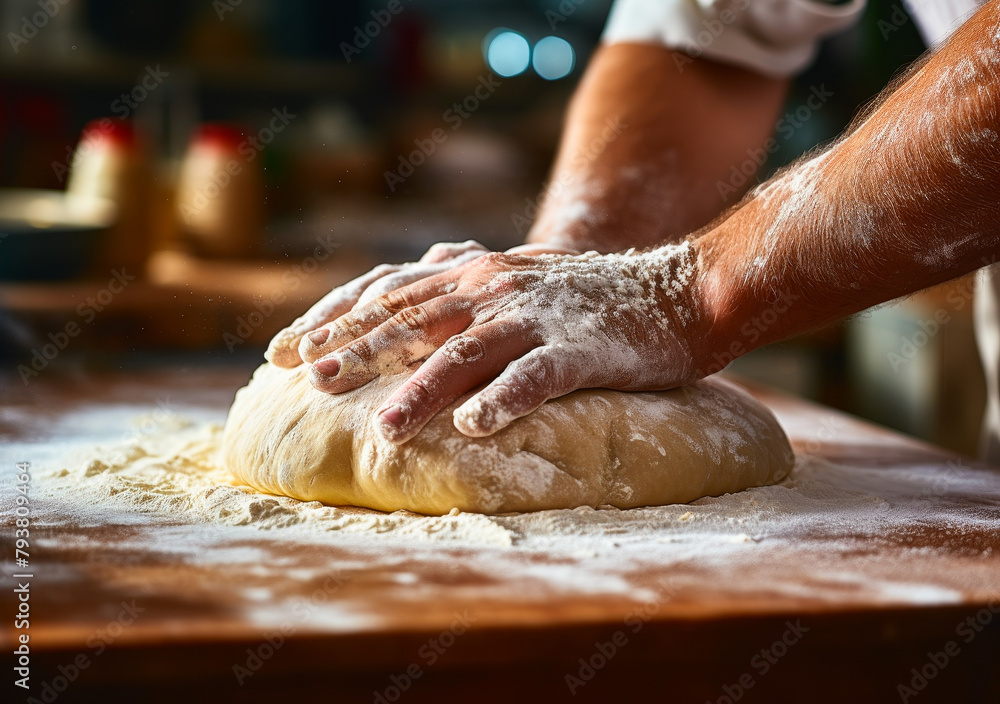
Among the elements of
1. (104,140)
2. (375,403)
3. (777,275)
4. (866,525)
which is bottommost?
(866,525)

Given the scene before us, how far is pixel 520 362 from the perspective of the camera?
1.08 m

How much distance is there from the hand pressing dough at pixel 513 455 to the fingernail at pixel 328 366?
0.04 m

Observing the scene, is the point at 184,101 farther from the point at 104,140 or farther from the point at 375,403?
the point at 375,403

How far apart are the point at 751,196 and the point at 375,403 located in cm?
56

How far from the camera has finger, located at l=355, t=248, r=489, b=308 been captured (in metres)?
1.25

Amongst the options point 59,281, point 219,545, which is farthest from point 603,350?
point 59,281

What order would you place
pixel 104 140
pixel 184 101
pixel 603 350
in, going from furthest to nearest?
pixel 184 101 → pixel 104 140 → pixel 603 350
